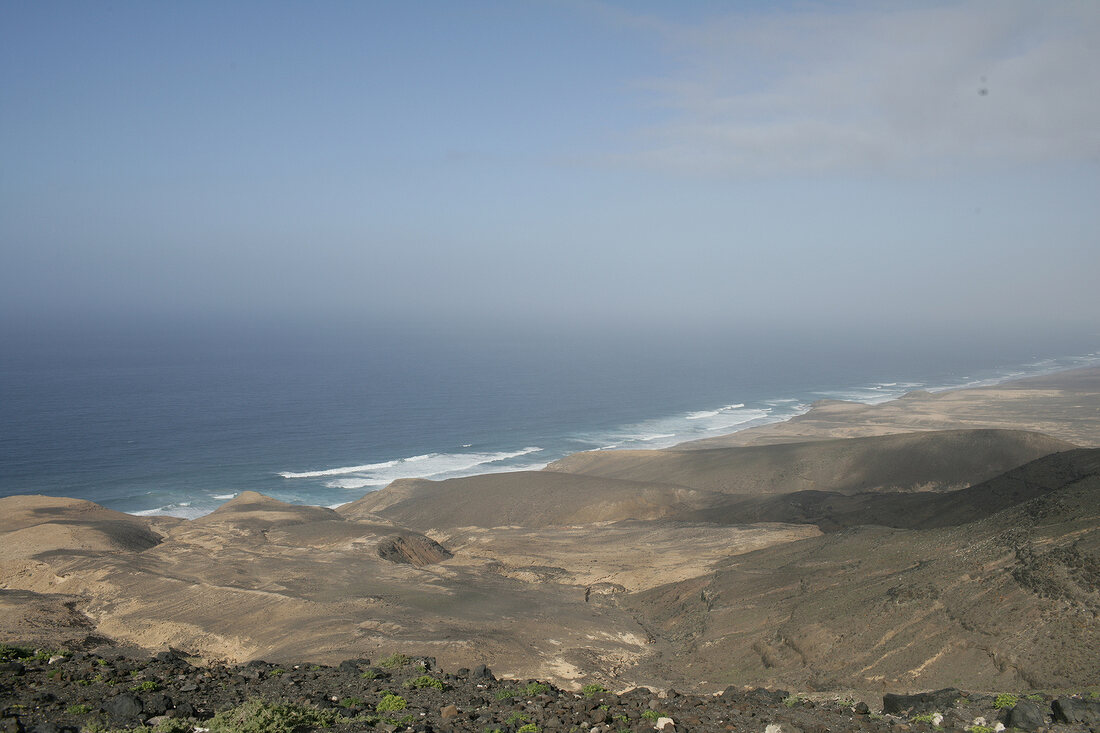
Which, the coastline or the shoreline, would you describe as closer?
the shoreline

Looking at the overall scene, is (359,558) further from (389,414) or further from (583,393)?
(583,393)

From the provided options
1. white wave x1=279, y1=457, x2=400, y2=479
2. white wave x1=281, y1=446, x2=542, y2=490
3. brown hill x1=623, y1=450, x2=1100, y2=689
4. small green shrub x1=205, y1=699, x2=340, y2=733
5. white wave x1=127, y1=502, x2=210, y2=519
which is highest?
small green shrub x1=205, y1=699, x2=340, y2=733

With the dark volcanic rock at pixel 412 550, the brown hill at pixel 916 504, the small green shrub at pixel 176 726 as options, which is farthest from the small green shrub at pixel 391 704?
the brown hill at pixel 916 504

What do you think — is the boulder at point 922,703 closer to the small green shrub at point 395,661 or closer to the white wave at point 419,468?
the small green shrub at point 395,661

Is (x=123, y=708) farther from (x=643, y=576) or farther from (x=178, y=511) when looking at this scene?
(x=178, y=511)

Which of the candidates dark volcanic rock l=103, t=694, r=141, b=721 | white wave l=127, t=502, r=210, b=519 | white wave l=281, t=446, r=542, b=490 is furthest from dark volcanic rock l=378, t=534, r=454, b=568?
white wave l=281, t=446, r=542, b=490

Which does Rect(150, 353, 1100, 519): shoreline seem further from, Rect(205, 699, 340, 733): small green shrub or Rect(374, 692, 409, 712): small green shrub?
Rect(205, 699, 340, 733): small green shrub

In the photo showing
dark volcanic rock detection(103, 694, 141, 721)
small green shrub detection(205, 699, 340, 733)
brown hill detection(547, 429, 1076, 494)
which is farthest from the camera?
brown hill detection(547, 429, 1076, 494)
